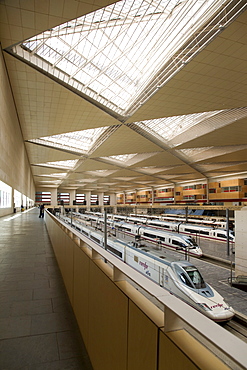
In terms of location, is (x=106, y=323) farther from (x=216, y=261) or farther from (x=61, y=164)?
(x=61, y=164)

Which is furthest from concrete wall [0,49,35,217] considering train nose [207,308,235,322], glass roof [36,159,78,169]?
glass roof [36,159,78,169]

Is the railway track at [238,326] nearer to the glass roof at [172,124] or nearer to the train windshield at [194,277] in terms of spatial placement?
the train windshield at [194,277]

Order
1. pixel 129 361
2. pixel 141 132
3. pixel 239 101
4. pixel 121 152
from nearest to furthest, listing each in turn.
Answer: pixel 129 361
pixel 239 101
pixel 141 132
pixel 121 152

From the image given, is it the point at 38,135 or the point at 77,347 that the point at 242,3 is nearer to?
the point at 77,347

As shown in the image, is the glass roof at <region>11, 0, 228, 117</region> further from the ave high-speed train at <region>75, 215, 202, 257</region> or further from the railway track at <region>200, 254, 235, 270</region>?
the railway track at <region>200, 254, 235, 270</region>

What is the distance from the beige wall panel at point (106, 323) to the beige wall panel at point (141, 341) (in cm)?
11

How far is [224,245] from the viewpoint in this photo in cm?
2002

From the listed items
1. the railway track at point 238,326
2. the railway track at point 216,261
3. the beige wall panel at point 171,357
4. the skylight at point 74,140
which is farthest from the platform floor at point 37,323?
the skylight at point 74,140

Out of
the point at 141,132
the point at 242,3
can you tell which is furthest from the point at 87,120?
the point at 242,3

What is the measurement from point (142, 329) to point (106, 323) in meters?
0.82

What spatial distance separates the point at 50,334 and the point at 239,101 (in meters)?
18.5

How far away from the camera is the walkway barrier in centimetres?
105

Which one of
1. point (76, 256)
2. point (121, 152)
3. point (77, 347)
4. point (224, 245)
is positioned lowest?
point (224, 245)

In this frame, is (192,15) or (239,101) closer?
(192,15)
